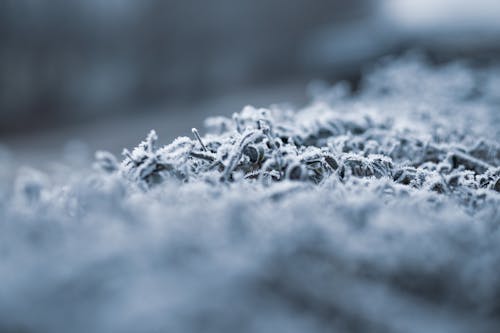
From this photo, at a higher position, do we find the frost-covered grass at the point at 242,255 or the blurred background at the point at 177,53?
the blurred background at the point at 177,53

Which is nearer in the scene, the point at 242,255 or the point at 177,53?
the point at 242,255

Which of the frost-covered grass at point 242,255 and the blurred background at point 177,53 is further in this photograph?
the blurred background at point 177,53

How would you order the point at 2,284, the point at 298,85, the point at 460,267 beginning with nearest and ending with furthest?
the point at 2,284 → the point at 460,267 → the point at 298,85

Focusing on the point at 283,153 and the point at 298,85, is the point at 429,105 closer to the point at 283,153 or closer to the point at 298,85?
the point at 283,153

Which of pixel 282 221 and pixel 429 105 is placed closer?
pixel 282 221

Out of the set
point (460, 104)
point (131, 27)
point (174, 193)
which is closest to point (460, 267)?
point (174, 193)

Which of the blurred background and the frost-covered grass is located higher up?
the blurred background

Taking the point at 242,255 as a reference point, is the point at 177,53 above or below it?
above

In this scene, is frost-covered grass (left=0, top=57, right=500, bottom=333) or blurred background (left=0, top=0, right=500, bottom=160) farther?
blurred background (left=0, top=0, right=500, bottom=160)
